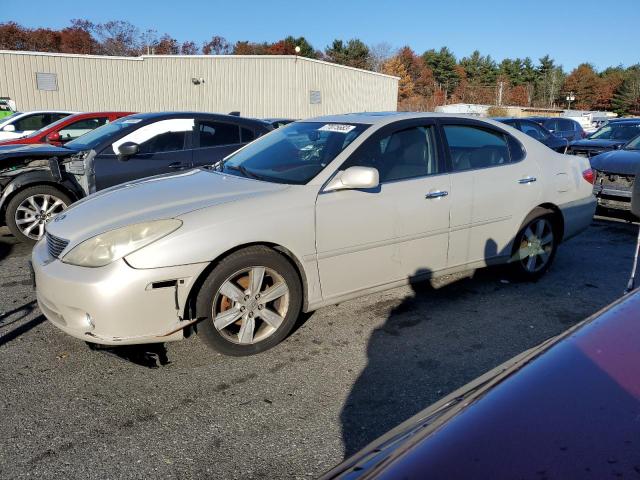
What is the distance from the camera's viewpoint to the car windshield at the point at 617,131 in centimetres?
1208

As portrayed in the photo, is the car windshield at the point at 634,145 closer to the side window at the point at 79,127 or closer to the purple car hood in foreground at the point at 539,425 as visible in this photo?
the purple car hood in foreground at the point at 539,425

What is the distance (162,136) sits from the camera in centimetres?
669

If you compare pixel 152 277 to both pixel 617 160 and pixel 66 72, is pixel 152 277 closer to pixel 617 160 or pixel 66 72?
pixel 617 160

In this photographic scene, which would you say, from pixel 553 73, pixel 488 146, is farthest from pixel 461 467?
pixel 553 73

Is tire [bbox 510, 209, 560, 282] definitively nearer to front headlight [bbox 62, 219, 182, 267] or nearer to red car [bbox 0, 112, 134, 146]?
front headlight [bbox 62, 219, 182, 267]

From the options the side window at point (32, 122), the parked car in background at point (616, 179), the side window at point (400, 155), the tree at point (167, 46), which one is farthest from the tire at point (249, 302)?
the tree at point (167, 46)

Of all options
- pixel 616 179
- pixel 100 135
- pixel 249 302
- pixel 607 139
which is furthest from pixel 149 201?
pixel 607 139

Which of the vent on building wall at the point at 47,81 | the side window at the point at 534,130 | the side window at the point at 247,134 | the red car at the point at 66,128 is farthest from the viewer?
the vent on building wall at the point at 47,81

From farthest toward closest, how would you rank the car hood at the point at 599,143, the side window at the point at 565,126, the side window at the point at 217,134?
the side window at the point at 565,126, the car hood at the point at 599,143, the side window at the point at 217,134

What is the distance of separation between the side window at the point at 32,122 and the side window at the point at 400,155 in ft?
38.6

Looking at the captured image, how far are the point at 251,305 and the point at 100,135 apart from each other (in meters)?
4.56

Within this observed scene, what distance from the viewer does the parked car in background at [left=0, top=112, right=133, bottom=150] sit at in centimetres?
987

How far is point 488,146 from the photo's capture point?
184 inches

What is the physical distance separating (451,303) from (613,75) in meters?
111
